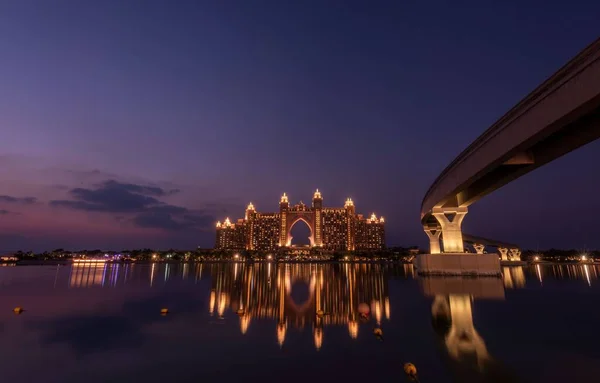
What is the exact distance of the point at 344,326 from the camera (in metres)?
14.4

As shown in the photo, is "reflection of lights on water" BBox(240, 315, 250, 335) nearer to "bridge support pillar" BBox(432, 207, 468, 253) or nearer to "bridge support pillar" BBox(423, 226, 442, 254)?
"bridge support pillar" BBox(432, 207, 468, 253)

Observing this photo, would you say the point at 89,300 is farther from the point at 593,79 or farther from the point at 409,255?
the point at 409,255

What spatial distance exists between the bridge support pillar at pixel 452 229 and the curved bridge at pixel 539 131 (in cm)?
581

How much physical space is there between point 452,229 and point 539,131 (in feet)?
90.4

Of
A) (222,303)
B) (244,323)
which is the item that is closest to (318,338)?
(244,323)

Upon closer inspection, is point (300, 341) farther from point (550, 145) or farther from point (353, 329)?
point (550, 145)

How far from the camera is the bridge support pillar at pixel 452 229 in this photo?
4375 centimetres

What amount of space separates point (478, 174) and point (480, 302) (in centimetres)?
1317

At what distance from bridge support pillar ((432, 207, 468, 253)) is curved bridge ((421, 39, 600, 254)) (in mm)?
5812

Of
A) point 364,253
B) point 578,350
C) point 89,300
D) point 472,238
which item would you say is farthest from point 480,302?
point 364,253

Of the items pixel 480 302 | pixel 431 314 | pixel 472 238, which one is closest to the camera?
pixel 431 314

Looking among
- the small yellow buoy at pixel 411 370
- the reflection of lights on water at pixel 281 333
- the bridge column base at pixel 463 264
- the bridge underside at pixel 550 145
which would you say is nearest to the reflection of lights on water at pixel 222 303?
the reflection of lights on water at pixel 281 333

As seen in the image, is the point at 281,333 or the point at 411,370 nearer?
the point at 411,370

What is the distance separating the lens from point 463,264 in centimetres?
4209
